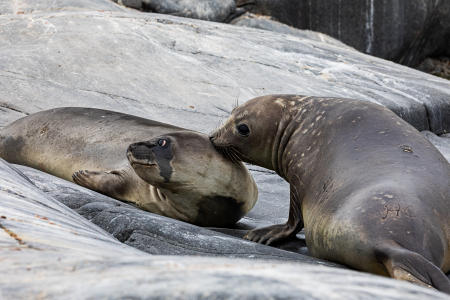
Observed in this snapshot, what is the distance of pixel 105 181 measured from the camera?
15.7 feet

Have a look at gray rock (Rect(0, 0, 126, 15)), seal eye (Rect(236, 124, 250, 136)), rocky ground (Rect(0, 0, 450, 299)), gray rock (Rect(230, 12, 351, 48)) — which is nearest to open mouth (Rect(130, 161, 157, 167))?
rocky ground (Rect(0, 0, 450, 299))

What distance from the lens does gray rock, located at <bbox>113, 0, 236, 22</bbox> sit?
1340 cm

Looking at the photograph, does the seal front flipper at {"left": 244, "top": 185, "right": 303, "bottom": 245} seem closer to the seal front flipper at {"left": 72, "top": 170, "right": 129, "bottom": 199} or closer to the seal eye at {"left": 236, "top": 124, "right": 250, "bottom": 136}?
the seal eye at {"left": 236, "top": 124, "right": 250, "bottom": 136}

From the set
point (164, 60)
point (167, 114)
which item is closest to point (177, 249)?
point (167, 114)

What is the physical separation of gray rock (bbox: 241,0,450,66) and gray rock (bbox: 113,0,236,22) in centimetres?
99

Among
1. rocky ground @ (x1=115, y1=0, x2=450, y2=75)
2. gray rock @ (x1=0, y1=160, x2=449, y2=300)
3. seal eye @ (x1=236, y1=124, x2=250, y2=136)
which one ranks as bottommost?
rocky ground @ (x1=115, y1=0, x2=450, y2=75)

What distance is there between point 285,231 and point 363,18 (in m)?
12.2

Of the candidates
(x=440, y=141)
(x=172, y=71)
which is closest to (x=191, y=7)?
(x=172, y=71)

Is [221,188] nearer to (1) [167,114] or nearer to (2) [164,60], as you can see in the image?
(1) [167,114]

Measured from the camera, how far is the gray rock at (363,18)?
1540 centimetres

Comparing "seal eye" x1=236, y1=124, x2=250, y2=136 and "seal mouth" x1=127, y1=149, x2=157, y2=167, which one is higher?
"seal eye" x1=236, y1=124, x2=250, y2=136

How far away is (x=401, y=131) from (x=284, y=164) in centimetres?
77

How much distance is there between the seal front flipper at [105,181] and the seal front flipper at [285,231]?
110 centimetres

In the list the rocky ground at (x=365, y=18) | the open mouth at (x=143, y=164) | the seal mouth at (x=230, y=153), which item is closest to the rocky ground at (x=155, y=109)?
the open mouth at (x=143, y=164)
